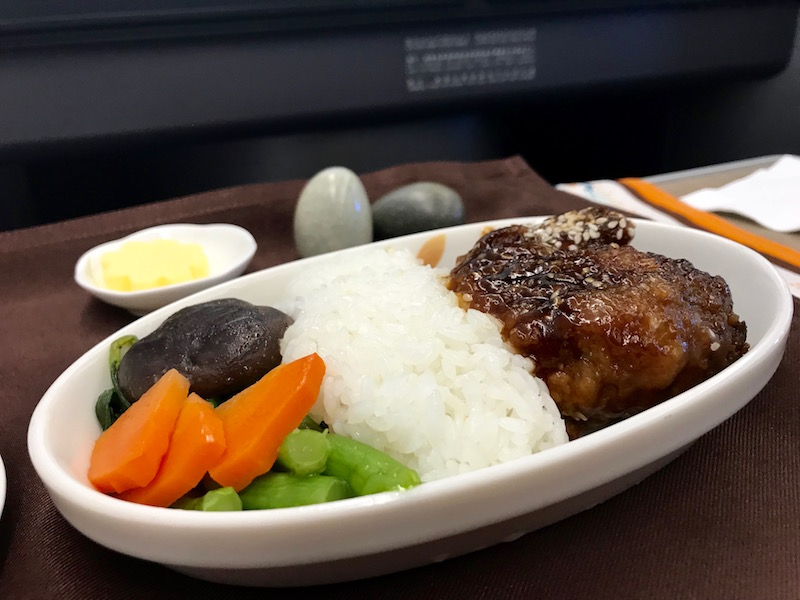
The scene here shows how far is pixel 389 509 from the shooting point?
0.68 metres

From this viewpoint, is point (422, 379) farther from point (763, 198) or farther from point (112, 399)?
point (763, 198)

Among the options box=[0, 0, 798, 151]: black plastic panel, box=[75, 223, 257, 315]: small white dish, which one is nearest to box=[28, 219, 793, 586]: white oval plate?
box=[75, 223, 257, 315]: small white dish

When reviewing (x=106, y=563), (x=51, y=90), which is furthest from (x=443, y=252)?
(x=51, y=90)

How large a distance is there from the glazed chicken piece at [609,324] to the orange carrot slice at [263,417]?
0.35 meters

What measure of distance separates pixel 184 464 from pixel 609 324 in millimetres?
629

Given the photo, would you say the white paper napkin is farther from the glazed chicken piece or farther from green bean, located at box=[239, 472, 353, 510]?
green bean, located at box=[239, 472, 353, 510]

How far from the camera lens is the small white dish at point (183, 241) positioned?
155 cm

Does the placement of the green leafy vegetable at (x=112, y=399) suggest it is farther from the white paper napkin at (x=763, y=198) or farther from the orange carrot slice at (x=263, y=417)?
the white paper napkin at (x=763, y=198)

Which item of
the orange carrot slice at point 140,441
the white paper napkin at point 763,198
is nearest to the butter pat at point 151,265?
the orange carrot slice at point 140,441

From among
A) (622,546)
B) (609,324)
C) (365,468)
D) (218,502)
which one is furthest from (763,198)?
(218,502)

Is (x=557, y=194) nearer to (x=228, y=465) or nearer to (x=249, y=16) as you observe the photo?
(x=249, y=16)

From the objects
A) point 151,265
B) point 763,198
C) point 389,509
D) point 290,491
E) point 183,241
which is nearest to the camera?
point 389,509

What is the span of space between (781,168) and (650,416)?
202 centimetres

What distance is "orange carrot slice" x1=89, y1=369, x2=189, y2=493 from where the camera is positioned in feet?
2.64
